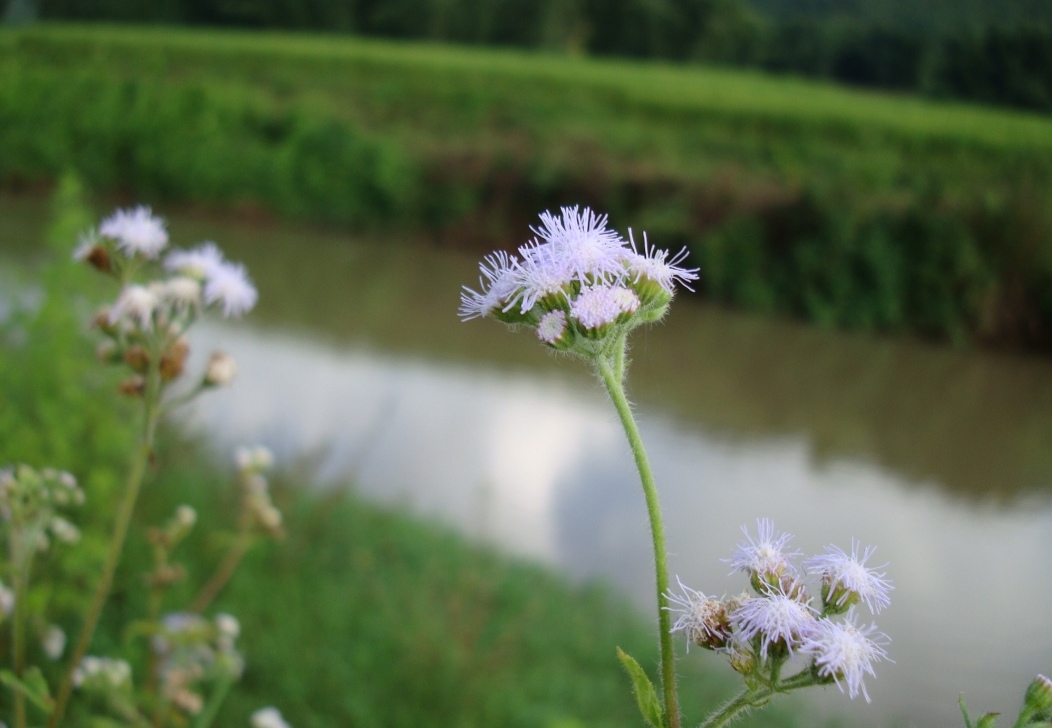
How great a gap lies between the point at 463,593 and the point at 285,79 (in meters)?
13.5

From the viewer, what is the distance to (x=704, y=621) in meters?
0.57

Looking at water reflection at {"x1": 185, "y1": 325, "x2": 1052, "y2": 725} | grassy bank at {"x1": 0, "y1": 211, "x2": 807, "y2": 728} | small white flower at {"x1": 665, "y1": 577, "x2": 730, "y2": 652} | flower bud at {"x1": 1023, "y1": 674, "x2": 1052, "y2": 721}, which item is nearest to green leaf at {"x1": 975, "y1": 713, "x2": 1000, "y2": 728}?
flower bud at {"x1": 1023, "y1": 674, "x2": 1052, "y2": 721}

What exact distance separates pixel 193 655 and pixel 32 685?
61 cm

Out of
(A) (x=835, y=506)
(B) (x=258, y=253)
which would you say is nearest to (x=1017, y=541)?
(A) (x=835, y=506)

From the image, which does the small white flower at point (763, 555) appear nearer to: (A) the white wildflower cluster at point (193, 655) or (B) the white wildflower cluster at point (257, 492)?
(A) the white wildflower cluster at point (193, 655)

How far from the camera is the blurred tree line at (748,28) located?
28.5 ft

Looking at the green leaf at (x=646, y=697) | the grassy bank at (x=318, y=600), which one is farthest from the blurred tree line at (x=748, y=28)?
the green leaf at (x=646, y=697)

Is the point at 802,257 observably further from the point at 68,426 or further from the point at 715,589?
the point at 68,426

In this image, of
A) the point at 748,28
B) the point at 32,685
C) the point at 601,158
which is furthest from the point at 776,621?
the point at 748,28

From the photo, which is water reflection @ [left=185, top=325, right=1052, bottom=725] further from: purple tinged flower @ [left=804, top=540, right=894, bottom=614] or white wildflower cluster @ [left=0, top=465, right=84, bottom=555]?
purple tinged flower @ [left=804, top=540, right=894, bottom=614]

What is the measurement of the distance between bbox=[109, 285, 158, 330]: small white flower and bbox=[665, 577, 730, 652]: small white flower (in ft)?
2.10

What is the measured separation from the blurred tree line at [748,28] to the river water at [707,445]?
309cm

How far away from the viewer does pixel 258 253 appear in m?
9.32

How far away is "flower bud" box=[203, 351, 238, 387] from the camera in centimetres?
109
